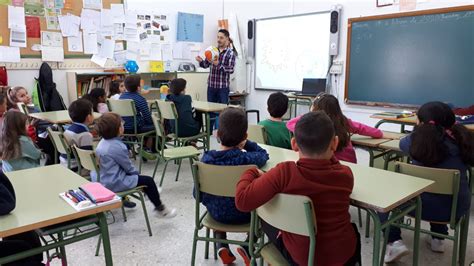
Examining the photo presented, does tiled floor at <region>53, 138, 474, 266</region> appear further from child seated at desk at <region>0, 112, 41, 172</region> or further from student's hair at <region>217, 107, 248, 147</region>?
student's hair at <region>217, 107, 248, 147</region>

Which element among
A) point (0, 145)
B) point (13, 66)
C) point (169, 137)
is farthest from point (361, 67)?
point (13, 66)

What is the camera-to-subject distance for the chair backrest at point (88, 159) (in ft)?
7.79

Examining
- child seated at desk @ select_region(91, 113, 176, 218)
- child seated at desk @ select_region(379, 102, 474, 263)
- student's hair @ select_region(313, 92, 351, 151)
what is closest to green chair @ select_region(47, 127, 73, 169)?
child seated at desk @ select_region(91, 113, 176, 218)

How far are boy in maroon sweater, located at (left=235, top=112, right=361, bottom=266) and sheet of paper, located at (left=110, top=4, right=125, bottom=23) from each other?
17.1 ft

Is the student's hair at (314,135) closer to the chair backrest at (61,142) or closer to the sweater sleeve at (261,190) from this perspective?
the sweater sleeve at (261,190)

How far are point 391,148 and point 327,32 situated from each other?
11.6 feet

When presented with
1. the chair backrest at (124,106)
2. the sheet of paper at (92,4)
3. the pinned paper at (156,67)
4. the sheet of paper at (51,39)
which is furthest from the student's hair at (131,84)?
the pinned paper at (156,67)

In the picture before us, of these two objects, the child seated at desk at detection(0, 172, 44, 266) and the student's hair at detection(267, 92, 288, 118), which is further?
the student's hair at detection(267, 92, 288, 118)

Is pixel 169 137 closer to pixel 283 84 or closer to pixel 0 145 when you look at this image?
pixel 0 145

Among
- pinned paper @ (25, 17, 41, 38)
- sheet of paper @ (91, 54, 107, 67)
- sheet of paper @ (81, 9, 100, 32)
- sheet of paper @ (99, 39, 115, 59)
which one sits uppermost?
sheet of paper @ (81, 9, 100, 32)

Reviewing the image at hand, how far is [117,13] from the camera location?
19.2 feet

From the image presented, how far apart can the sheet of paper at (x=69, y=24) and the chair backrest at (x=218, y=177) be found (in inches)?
180

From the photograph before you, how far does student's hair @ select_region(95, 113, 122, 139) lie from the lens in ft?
8.23

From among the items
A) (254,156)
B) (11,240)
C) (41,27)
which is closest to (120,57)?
(41,27)
